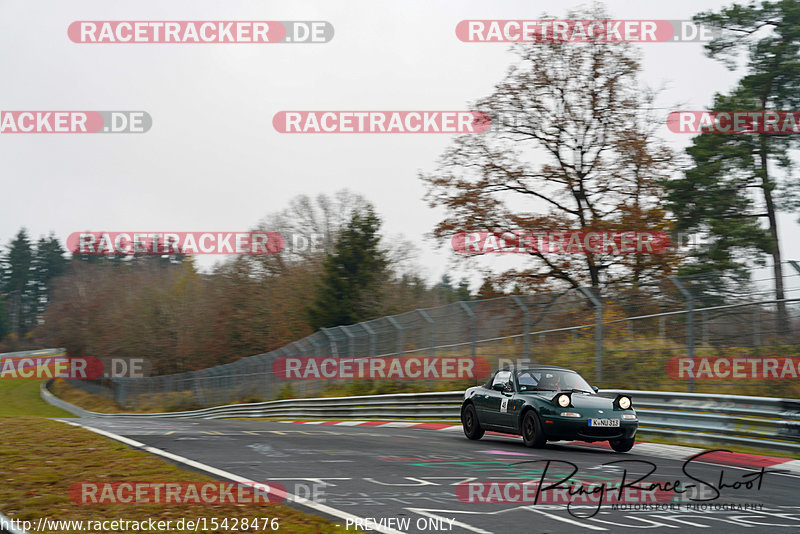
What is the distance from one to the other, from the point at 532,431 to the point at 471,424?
2057 mm

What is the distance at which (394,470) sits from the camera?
9.09m

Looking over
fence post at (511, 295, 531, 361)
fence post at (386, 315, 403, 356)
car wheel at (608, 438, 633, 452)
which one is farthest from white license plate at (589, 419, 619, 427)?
fence post at (386, 315, 403, 356)

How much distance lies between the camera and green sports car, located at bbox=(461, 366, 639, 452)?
11539 mm

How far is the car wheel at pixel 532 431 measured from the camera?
1183cm

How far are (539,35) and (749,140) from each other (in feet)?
26.7

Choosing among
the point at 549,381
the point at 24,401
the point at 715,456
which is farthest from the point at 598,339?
the point at 24,401

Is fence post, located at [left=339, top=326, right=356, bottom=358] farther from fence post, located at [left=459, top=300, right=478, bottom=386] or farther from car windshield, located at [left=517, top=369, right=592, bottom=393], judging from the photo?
car windshield, located at [left=517, top=369, right=592, bottom=393]

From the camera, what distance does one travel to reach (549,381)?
12711 millimetres

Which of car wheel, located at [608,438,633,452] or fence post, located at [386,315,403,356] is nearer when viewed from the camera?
car wheel, located at [608,438,633,452]

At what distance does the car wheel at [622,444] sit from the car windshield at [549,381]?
96 cm

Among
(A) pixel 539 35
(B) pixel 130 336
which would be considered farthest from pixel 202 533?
(B) pixel 130 336

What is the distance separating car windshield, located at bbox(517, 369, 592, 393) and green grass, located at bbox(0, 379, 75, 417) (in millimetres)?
50665

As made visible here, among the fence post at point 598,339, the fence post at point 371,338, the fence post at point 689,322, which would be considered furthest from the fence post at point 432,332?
the fence post at point 689,322

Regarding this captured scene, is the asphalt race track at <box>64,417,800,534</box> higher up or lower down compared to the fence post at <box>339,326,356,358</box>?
lower down
